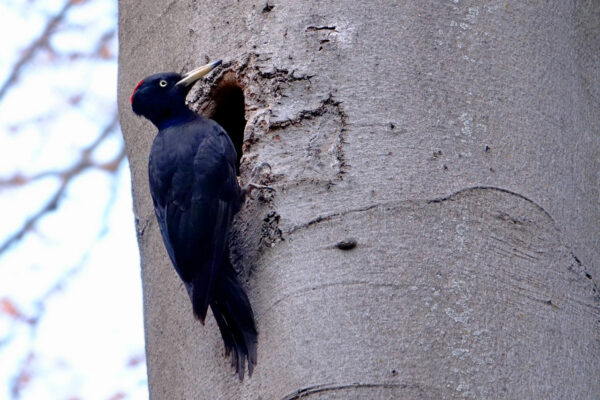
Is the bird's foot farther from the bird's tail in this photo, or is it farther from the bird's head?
the bird's head

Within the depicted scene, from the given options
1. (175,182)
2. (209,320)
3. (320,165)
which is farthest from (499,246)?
(175,182)

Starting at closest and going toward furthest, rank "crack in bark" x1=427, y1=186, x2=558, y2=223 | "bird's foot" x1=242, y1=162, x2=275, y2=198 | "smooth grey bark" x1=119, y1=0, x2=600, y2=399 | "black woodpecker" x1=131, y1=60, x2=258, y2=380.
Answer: "smooth grey bark" x1=119, y1=0, x2=600, y2=399 < "crack in bark" x1=427, y1=186, x2=558, y2=223 < "black woodpecker" x1=131, y1=60, x2=258, y2=380 < "bird's foot" x1=242, y1=162, x2=275, y2=198

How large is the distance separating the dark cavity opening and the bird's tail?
73 cm

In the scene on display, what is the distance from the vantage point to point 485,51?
2.73 meters

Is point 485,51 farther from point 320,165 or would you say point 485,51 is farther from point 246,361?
point 246,361

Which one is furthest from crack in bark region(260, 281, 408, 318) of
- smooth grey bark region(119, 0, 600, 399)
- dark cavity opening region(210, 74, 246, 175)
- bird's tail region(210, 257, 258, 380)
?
dark cavity opening region(210, 74, 246, 175)

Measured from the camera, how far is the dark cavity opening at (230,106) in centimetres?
320

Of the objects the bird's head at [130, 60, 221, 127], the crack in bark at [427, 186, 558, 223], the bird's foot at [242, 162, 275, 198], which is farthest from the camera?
the bird's head at [130, 60, 221, 127]

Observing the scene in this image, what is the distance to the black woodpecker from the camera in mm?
2662

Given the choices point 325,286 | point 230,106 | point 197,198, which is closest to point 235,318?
point 325,286

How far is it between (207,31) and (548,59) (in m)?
1.25

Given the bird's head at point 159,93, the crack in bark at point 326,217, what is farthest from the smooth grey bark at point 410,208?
the bird's head at point 159,93

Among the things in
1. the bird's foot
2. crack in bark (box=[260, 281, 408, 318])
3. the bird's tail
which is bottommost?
the bird's tail

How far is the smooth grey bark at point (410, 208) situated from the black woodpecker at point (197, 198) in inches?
2.7
